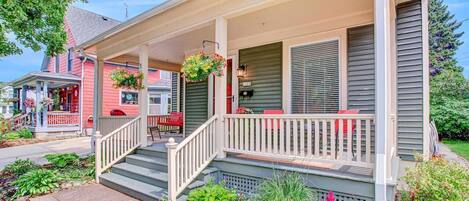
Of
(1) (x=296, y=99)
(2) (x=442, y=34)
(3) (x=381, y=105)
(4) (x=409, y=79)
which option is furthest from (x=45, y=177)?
(2) (x=442, y=34)

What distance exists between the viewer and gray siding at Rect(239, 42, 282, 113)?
602 cm

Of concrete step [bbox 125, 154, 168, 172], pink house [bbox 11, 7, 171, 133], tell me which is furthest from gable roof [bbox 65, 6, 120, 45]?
concrete step [bbox 125, 154, 168, 172]

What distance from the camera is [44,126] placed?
1249 centimetres

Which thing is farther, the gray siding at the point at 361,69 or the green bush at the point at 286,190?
the gray siding at the point at 361,69

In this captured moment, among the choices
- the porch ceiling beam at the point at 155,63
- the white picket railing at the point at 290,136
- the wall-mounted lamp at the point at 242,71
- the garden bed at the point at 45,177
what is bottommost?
the garden bed at the point at 45,177

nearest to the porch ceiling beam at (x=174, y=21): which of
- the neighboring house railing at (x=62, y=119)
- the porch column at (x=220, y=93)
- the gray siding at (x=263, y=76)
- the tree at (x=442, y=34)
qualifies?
the porch column at (x=220, y=93)

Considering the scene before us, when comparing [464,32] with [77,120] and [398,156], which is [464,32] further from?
[77,120]

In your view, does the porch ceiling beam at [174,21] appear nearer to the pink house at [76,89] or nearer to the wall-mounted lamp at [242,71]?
the wall-mounted lamp at [242,71]

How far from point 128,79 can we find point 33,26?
8.12 feet

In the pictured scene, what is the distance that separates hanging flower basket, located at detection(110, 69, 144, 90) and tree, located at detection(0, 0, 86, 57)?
1.96 m

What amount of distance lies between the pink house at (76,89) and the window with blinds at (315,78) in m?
8.36

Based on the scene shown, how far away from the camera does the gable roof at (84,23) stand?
1458cm

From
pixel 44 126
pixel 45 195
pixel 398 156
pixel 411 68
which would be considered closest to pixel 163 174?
pixel 45 195

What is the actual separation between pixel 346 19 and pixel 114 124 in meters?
5.71
